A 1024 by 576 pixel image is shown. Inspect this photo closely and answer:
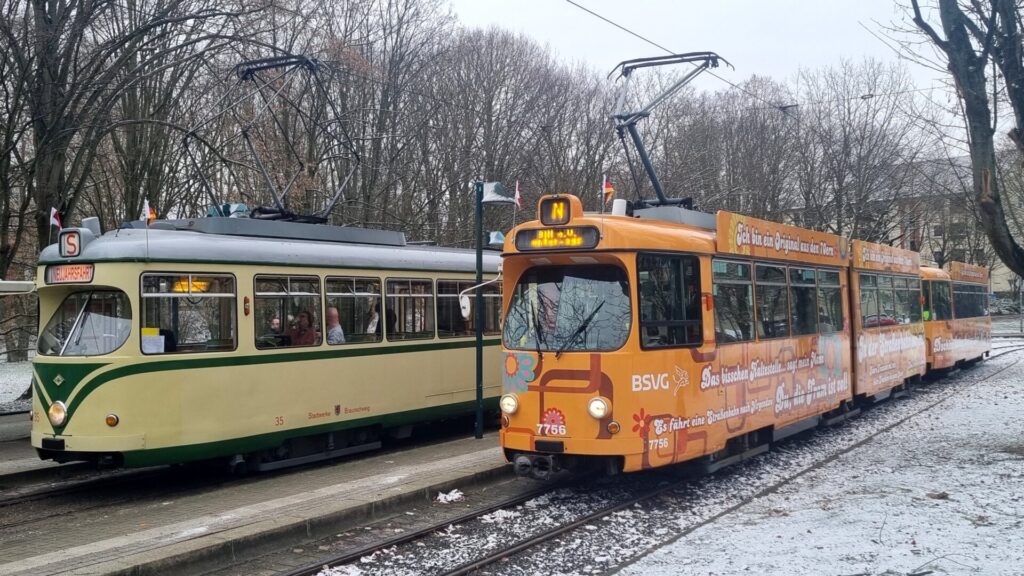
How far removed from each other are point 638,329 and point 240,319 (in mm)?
4611

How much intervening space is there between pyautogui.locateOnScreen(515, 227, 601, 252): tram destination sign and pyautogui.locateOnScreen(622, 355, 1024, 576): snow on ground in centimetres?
292

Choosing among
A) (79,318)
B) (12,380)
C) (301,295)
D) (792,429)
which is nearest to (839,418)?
(792,429)

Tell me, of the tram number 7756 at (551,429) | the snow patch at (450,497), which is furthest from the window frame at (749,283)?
the snow patch at (450,497)

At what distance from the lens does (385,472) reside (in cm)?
1043

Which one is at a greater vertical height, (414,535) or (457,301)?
(457,301)

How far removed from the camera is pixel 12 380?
76.4ft

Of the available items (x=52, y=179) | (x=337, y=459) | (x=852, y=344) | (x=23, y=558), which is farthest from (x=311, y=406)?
(x=852, y=344)

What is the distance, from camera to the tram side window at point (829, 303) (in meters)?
12.6

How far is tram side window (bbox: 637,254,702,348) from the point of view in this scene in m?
8.66

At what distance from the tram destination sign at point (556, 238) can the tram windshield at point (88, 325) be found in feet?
14.0

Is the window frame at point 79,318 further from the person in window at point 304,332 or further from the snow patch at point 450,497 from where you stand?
the snow patch at point 450,497

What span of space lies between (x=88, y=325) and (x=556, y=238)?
17.1ft

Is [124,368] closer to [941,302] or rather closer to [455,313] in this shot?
[455,313]

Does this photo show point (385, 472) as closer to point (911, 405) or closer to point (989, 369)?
point (911, 405)
